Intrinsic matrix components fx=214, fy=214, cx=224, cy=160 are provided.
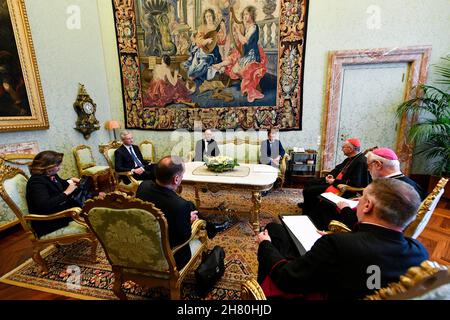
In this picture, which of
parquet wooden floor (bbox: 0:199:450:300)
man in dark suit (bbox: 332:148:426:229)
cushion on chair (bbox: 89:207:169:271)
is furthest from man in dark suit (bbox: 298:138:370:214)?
cushion on chair (bbox: 89:207:169:271)

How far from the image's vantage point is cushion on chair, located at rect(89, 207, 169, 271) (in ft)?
4.73

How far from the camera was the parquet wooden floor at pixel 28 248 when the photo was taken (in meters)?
2.12

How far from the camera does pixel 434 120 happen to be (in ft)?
13.7

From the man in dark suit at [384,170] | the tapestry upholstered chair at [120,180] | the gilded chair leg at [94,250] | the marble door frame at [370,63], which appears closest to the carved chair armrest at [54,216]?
the gilded chair leg at [94,250]

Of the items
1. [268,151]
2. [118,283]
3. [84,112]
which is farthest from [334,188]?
[84,112]

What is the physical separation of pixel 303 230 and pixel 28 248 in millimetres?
3563

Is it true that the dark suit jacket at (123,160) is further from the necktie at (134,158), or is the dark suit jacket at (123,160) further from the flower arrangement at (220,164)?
the flower arrangement at (220,164)

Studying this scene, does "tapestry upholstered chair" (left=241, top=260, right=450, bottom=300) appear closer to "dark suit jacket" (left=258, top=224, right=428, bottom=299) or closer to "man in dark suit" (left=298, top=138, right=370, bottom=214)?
"dark suit jacket" (left=258, top=224, right=428, bottom=299)

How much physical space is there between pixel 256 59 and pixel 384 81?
2704 mm

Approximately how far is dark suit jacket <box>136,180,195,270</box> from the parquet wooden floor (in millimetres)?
1355

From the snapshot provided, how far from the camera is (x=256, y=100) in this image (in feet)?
16.3

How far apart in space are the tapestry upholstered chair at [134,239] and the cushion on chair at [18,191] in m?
1.28

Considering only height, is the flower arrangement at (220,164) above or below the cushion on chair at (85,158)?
above

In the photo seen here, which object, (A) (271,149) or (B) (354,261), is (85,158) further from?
(B) (354,261)
